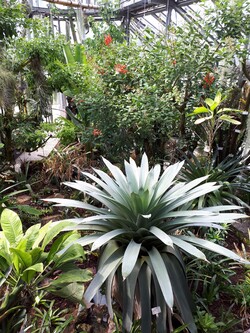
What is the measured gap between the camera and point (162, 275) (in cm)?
123

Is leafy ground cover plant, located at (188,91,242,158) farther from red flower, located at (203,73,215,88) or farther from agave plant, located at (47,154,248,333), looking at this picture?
agave plant, located at (47,154,248,333)

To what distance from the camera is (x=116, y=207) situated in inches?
61.6

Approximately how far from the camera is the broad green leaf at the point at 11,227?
146 centimetres

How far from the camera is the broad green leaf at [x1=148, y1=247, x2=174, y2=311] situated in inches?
44.6

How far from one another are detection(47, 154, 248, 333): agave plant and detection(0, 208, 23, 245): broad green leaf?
30cm

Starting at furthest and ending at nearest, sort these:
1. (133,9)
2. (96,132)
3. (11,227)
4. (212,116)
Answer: (133,9)
(96,132)
(212,116)
(11,227)

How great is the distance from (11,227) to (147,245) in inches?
31.1

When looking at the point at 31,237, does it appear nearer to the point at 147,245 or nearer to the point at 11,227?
the point at 11,227

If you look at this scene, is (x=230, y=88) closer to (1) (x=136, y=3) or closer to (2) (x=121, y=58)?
(2) (x=121, y=58)

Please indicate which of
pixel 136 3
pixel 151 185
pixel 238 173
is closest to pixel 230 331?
pixel 151 185

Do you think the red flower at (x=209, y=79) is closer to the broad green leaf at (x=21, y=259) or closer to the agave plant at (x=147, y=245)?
the agave plant at (x=147, y=245)

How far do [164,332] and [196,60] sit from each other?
88.3 inches

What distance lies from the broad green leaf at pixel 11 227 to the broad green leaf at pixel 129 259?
2.09 ft

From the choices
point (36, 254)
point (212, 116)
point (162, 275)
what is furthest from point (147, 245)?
point (212, 116)
